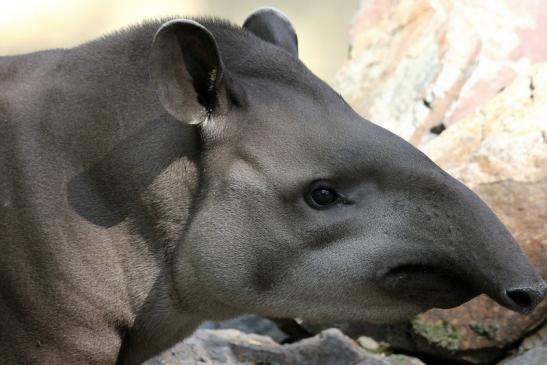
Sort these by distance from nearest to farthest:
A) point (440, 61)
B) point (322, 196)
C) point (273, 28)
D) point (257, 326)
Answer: point (322, 196) → point (273, 28) → point (257, 326) → point (440, 61)

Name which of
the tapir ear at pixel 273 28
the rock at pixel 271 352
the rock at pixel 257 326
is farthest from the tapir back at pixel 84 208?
the rock at pixel 257 326

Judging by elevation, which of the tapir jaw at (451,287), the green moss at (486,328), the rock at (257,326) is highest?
the rock at (257,326)

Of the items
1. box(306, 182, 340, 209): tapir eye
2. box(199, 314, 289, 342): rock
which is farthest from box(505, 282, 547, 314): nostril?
box(199, 314, 289, 342): rock

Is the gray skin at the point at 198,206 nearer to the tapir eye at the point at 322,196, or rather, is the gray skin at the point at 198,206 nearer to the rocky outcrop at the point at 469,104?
the tapir eye at the point at 322,196

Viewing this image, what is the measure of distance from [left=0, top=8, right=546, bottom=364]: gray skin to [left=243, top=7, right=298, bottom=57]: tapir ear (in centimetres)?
40

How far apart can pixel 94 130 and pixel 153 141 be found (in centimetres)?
27

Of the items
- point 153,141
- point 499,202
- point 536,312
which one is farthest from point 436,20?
point 153,141

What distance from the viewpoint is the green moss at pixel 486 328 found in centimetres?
641

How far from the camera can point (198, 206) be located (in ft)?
14.0

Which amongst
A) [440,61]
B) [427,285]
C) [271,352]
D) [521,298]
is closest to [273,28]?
[427,285]

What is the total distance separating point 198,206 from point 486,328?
287 cm

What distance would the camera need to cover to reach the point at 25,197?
4250 mm

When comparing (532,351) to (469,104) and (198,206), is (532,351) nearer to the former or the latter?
(198,206)

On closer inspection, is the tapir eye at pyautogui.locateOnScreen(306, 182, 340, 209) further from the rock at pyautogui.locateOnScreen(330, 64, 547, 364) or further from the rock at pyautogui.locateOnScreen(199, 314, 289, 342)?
the rock at pyautogui.locateOnScreen(199, 314, 289, 342)
